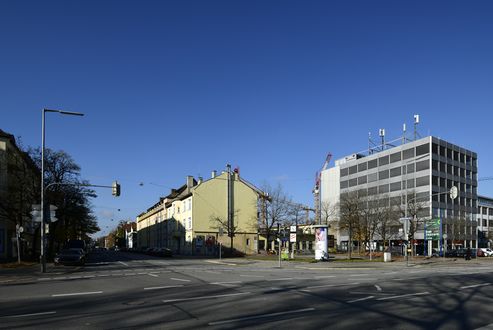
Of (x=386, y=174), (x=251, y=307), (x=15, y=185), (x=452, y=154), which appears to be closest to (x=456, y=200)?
(x=452, y=154)

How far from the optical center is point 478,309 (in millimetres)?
12438

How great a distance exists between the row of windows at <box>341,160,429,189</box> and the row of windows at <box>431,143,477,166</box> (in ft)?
13.4

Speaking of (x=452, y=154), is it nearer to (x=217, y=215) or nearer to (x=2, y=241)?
(x=217, y=215)

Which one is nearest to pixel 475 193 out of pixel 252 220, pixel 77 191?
pixel 252 220

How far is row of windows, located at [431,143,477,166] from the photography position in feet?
339

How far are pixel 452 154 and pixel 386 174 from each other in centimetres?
1542

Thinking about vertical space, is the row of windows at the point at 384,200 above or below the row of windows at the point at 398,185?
below

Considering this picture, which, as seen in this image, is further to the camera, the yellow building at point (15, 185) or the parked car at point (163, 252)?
the parked car at point (163, 252)

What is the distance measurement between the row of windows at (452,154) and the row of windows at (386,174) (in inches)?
161

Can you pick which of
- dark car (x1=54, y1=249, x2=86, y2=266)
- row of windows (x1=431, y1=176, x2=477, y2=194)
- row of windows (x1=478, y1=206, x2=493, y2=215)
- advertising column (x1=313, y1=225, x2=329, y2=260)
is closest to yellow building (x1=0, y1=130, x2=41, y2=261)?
dark car (x1=54, y1=249, x2=86, y2=266)

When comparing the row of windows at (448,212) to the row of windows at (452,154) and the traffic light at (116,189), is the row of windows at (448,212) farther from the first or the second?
the traffic light at (116,189)

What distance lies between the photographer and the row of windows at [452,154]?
339 feet

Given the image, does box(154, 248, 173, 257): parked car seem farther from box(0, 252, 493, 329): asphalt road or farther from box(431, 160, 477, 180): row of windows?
box(431, 160, 477, 180): row of windows

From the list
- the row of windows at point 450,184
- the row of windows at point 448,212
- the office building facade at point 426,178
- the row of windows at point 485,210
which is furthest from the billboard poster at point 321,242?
the row of windows at point 485,210
